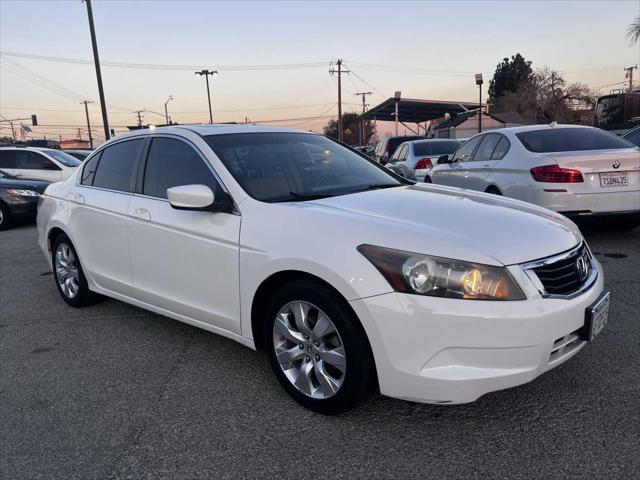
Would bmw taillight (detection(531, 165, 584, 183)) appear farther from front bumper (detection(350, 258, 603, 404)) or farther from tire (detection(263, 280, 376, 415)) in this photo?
tire (detection(263, 280, 376, 415))

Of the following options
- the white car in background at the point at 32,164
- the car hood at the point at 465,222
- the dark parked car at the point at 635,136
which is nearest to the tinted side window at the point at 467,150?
the dark parked car at the point at 635,136

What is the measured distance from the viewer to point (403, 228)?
97.8 inches

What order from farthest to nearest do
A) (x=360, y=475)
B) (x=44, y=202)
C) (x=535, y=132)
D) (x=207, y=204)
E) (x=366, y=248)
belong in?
(x=535, y=132) < (x=44, y=202) < (x=207, y=204) < (x=366, y=248) < (x=360, y=475)

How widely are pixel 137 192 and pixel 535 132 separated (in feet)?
16.4

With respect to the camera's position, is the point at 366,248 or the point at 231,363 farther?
the point at 231,363

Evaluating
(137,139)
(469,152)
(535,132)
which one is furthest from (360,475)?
(469,152)

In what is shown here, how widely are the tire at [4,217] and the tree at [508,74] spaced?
250ft

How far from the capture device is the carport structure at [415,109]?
4488cm

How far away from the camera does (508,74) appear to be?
77875 millimetres

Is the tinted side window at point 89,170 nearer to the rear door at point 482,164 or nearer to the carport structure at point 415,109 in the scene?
the rear door at point 482,164

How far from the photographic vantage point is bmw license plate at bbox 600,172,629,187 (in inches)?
224

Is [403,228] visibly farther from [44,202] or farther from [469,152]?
[469,152]

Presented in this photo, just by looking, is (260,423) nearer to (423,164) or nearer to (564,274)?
(564,274)

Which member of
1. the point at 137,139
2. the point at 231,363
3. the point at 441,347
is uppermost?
the point at 137,139
